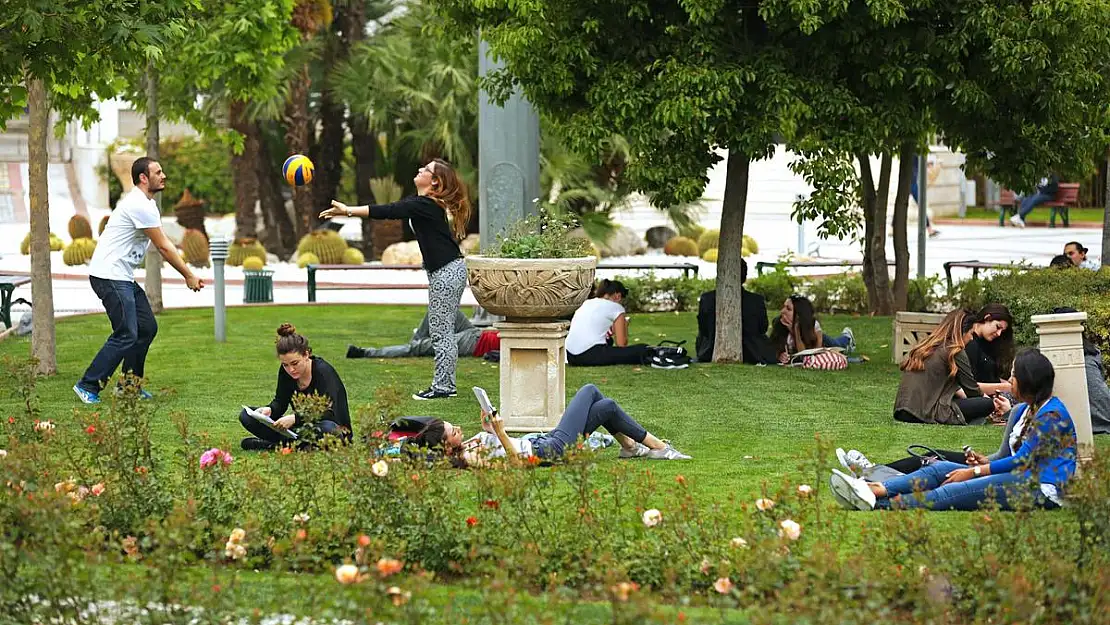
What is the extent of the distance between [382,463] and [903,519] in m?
1.95

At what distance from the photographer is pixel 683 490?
6.07 meters

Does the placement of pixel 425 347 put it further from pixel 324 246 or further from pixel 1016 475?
pixel 324 246

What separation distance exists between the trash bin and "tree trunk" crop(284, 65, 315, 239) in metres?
9.83

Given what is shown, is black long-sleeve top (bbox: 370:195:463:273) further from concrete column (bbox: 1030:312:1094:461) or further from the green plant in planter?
concrete column (bbox: 1030:312:1094:461)

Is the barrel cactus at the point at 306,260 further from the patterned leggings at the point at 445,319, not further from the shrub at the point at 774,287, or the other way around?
the patterned leggings at the point at 445,319

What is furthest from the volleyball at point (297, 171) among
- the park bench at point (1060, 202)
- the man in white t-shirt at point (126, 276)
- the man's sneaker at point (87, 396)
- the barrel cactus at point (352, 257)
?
the park bench at point (1060, 202)

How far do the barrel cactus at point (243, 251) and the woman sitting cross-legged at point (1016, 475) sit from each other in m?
22.6

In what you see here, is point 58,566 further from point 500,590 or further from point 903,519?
point 903,519

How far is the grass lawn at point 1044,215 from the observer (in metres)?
39.6

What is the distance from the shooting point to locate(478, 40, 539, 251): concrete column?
48.0 feet

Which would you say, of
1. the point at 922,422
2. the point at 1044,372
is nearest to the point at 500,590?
the point at 1044,372

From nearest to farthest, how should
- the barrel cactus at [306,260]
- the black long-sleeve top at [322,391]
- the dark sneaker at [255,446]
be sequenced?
the black long-sleeve top at [322,391] < the dark sneaker at [255,446] < the barrel cactus at [306,260]

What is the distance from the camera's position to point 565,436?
791cm

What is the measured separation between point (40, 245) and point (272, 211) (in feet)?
67.1
